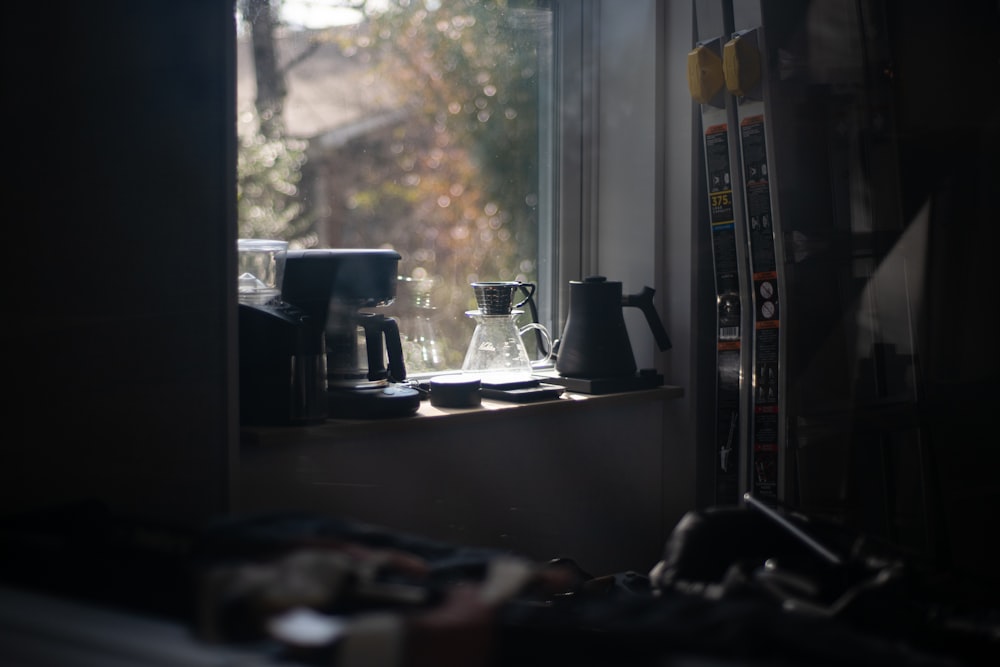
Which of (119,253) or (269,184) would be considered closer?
(119,253)

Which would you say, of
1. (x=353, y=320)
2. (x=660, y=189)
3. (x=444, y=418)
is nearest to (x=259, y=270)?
(x=353, y=320)

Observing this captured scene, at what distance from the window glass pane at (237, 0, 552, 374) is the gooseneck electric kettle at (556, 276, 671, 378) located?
172mm

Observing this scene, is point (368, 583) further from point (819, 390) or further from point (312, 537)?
point (819, 390)

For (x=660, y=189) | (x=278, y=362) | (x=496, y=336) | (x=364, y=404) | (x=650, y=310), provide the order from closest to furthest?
(x=278, y=362) → (x=364, y=404) → (x=496, y=336) → (x=650, y=310) → (x=660, y=189)

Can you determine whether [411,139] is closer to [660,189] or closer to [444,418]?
[660,189]

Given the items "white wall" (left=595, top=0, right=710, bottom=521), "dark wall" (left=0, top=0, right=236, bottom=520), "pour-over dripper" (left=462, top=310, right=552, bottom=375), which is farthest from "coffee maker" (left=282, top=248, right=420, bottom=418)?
"white wall" (left=595, top=0, right=710, bottom=521)

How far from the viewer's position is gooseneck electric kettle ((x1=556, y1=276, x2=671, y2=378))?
185 centimetres

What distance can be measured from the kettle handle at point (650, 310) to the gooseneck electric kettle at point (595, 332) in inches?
1.1

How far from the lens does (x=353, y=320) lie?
1.51 metres

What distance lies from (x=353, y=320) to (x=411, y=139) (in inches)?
21.7

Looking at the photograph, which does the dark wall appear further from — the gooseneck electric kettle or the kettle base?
the gooseneck electric kettle

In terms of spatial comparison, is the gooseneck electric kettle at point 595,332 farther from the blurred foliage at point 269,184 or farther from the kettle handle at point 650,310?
the blurred foliage at point 269,184

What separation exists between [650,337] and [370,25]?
2.74 ft

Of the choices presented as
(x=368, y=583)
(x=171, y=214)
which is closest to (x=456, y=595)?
(x=368, y=583)
